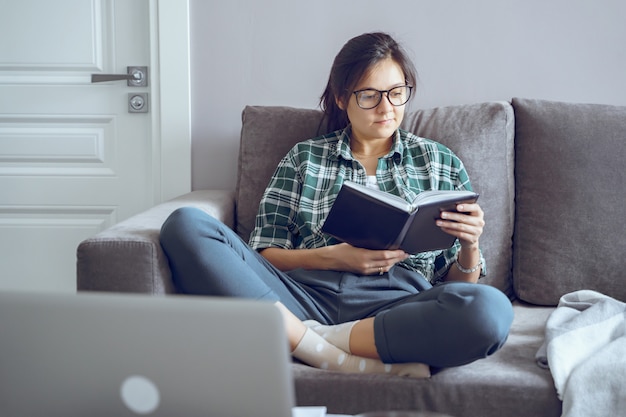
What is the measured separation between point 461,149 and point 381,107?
29cm

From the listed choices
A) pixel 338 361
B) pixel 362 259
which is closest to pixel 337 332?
pixel 338 361

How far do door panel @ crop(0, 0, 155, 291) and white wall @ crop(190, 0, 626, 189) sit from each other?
0.25 meters

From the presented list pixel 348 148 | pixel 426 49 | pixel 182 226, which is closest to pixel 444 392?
pixel 182 226

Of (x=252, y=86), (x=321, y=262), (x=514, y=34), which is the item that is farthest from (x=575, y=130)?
(x=252, y=86)

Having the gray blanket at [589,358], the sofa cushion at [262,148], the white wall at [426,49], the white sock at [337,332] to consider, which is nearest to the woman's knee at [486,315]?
the gray blanket at [589,358]

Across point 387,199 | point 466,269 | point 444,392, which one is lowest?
point 444,392

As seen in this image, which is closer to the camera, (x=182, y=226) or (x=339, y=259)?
(x=182, y=226)

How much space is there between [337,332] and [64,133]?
137cm

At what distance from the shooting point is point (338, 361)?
1341 mm

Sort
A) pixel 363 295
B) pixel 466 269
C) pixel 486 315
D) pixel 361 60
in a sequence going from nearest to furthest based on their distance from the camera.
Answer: pixel 486 315 < pixel 363 295 < pixel 466 269 < pixel 361 60

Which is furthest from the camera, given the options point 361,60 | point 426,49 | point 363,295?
point 426,49

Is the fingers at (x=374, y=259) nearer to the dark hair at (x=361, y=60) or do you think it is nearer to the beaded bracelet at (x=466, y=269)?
the beaded bracelet at (x=466, y=269)

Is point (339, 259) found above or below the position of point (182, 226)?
below

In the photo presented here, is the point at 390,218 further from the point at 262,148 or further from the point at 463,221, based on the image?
the point at 262,148
